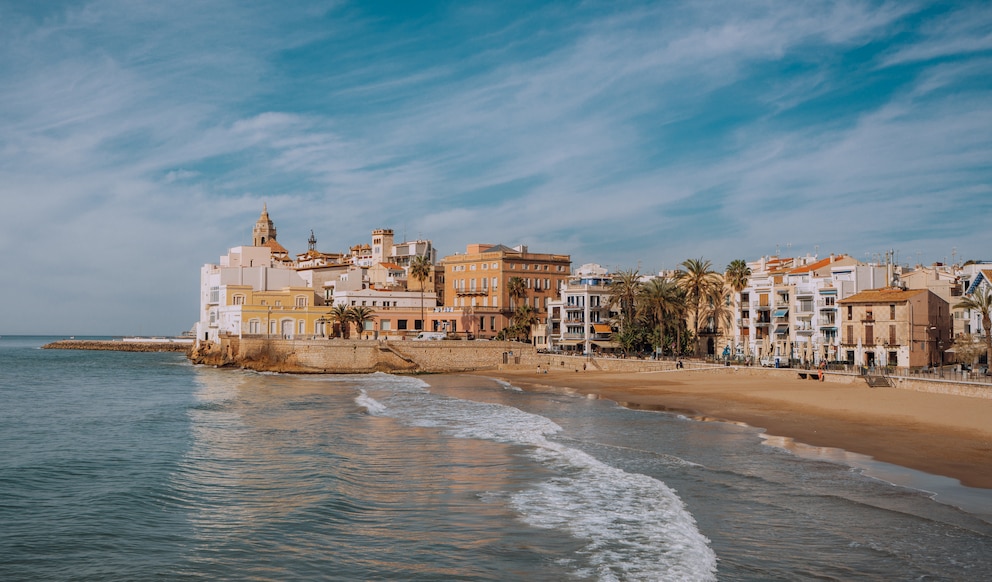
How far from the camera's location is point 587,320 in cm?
8419

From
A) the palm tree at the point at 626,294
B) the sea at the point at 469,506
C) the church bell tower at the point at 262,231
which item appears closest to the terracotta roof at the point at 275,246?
the church bell tower at the point at 262,231

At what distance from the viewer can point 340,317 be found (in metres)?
88.0

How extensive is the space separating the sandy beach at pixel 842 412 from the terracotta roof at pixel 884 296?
34.6 ft

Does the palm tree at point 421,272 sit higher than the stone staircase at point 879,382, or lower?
higher

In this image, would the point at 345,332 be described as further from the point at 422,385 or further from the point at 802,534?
the point at 802,534

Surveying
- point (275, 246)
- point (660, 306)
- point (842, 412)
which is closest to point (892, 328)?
point (660, 306)

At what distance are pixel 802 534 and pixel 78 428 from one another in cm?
3210

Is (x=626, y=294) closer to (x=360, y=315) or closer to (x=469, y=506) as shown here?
(x=360, y=315)

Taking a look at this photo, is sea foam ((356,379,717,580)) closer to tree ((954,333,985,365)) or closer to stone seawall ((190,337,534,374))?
tree ((954,333,985,365))

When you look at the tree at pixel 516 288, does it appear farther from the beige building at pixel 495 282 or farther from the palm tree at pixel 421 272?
the palm tree at pixel 421 272

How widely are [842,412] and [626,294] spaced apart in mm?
42690

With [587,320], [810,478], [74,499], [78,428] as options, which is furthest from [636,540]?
[587,320]

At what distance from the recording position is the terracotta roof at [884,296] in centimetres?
5519

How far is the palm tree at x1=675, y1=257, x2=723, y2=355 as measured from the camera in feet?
240
